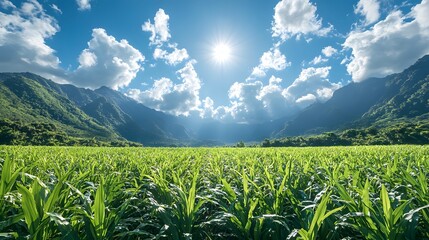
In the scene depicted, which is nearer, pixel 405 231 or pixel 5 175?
pixel 405 231

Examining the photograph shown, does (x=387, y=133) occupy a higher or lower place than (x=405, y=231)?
higher

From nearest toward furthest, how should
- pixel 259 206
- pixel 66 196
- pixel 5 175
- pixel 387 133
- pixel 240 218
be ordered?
pixel 5 175 < pixel 240 218 < pixel 66 196 < pixel 259 206 < pixel 387 133

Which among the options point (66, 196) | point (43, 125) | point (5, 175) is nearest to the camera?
point (5, 175)

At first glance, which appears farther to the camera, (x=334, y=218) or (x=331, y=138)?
(x=331, y=138)

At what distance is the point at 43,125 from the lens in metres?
120

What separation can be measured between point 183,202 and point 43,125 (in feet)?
463

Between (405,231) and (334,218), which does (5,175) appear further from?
(405,231)

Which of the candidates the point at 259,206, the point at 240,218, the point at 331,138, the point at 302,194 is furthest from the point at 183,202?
the point at 331,138

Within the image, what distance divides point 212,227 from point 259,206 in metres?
0.92

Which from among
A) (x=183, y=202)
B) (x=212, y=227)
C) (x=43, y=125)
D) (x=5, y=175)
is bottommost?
(x=212, y=227)

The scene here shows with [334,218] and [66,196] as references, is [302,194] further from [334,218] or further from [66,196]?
[66,196]

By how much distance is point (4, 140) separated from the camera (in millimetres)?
94812

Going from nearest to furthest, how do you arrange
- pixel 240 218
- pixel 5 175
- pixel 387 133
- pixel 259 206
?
pixel 5 175, pixel 240 218, pixel 259 206, pixel 387 133

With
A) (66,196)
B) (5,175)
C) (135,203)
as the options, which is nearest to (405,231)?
(135,203)
